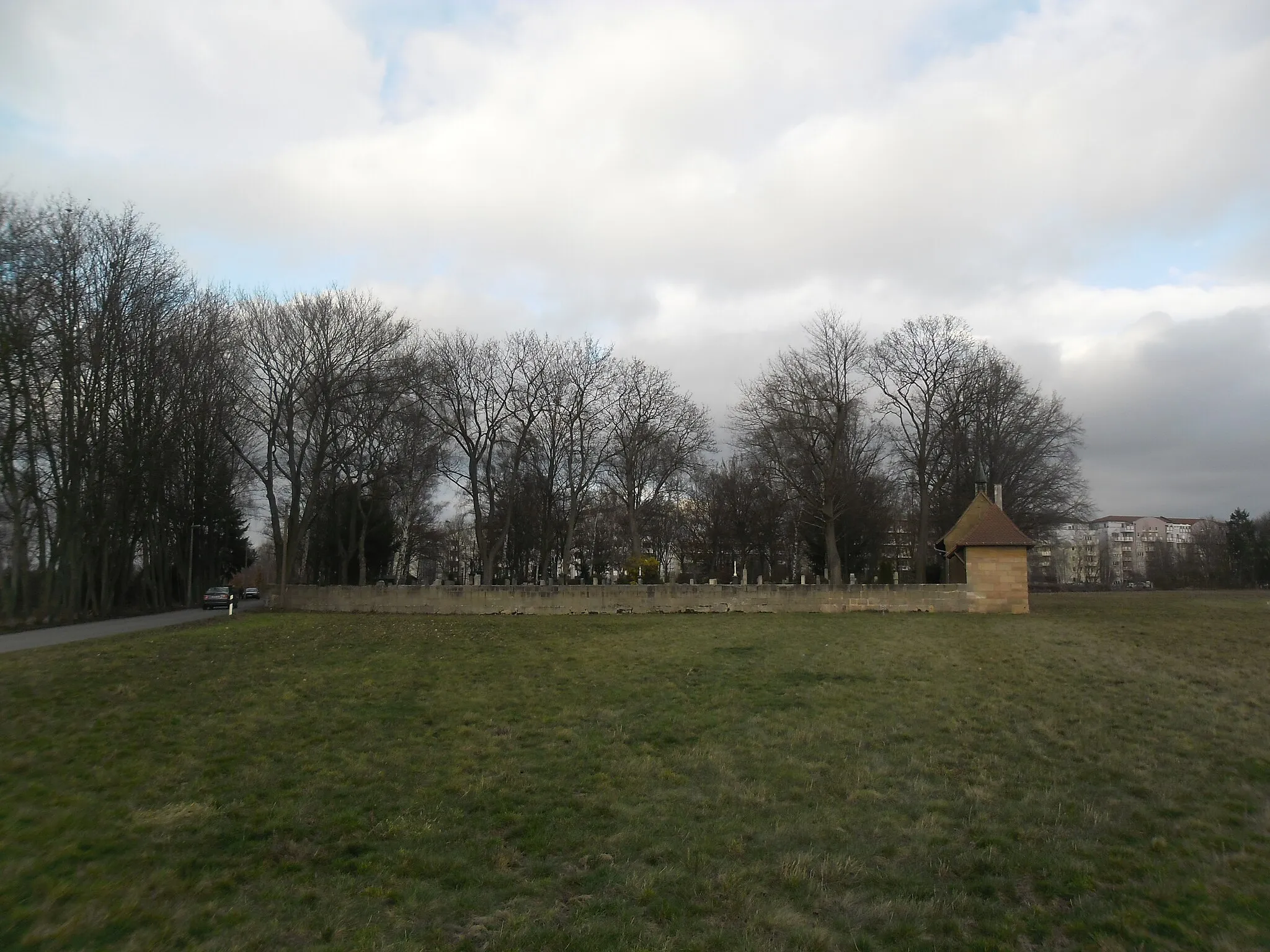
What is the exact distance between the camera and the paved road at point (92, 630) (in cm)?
1952

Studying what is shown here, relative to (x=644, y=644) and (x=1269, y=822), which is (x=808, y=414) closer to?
(x=644, y=644)

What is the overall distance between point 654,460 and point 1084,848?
143 feet

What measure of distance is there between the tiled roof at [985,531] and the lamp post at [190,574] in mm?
37310

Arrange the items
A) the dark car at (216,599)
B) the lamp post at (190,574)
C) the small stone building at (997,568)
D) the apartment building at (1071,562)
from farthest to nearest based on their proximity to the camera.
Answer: the apartment building at (1071,562), the lamp post at (190,574), the dark car at (216,599), the small stone building at (997,568)

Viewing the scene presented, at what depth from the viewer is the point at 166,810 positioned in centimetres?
696

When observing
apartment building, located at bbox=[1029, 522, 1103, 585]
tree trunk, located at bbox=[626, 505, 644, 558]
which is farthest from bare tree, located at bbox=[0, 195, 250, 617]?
apartment building, located at bbox=[1029, 522, 1103, 585]

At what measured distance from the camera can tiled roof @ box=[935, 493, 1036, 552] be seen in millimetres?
32312

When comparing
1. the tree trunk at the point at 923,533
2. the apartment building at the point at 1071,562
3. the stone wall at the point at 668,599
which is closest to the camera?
the stone wall at the point at 668,599

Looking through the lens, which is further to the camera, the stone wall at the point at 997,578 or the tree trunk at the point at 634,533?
the tree trunk at the point at 634,533

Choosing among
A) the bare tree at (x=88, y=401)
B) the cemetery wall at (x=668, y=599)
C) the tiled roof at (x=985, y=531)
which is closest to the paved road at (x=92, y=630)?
the bare tree at (x=88, y=401)

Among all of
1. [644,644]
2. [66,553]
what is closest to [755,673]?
[644,644]

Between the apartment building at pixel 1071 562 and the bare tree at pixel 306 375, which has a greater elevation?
the bare tree at pixel 306 375

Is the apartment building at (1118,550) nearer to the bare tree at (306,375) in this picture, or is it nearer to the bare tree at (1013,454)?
the bare tree at (1013,454)

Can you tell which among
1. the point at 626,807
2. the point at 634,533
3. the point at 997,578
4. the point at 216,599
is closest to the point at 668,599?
the point at 997,578
